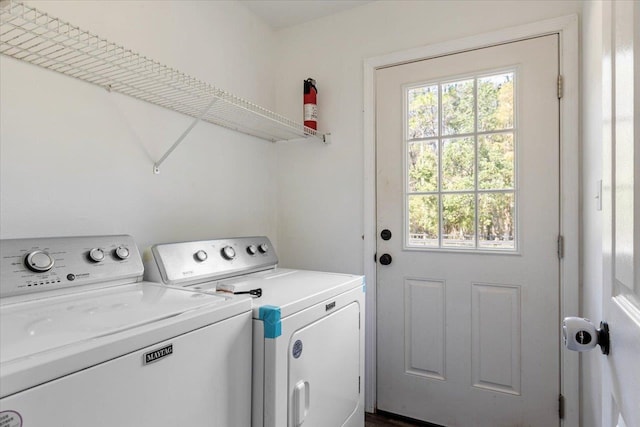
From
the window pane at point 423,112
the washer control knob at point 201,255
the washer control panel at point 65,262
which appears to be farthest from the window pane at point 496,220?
the washer control panel at point 65,262

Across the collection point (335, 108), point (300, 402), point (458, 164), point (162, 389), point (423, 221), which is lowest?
point (300, 402)

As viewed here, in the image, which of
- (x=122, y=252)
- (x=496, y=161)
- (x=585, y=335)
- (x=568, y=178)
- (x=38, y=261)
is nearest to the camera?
(x=585, y=335)

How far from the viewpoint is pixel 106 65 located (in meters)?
1.33

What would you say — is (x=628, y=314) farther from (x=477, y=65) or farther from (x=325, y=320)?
(x=477, y=65)

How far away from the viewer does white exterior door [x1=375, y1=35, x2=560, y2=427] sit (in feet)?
5.79

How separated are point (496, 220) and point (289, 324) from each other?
1.29 meters

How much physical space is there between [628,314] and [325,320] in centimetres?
99

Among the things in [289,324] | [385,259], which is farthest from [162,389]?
[385,259]

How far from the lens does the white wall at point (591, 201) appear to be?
1.29 m

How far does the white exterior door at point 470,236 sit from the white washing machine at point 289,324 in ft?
1.59

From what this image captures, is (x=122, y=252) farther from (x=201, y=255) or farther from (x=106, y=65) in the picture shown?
(x=106, y=65)

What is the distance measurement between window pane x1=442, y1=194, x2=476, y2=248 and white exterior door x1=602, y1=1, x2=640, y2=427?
1220 mm

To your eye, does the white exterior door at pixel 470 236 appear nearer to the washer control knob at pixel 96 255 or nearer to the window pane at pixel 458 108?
the window pane at pixel 458 108

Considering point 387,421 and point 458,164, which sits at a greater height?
point 458,164
